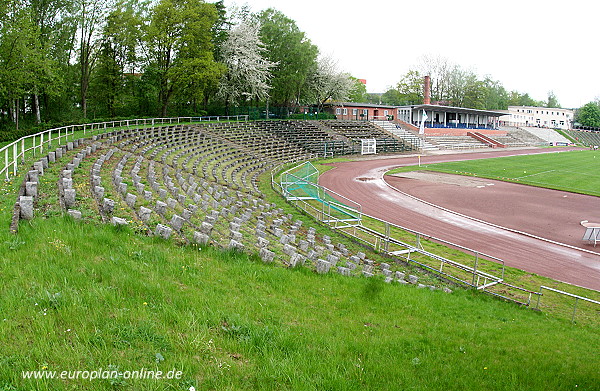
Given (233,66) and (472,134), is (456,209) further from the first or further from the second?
(472,134)

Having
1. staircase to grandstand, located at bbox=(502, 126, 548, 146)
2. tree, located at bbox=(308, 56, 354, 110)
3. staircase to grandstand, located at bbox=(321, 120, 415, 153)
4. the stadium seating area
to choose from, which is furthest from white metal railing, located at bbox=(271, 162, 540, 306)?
staircase to grandstand, located at bbox=(502, 126, 548, 146)

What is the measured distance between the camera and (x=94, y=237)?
Result: 872 centimetres

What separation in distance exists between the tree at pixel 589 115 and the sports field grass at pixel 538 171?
86006mm

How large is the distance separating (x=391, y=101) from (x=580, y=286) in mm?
128455

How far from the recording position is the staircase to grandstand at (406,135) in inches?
2645

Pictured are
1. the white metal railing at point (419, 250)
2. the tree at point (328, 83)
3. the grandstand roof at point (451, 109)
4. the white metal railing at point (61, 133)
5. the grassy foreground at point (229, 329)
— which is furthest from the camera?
the grandstand roof at point (451, 109)

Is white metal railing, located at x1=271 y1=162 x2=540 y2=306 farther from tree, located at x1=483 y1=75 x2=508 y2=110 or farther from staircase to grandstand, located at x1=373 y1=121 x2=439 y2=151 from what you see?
tree, located at x1=483 y1=75 x2=508 y2=110

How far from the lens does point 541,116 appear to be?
461 feet

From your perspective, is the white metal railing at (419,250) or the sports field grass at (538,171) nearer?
the white metal railing at (419,250)

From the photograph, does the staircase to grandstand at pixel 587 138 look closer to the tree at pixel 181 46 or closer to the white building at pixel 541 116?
the white building at pixel 541 116

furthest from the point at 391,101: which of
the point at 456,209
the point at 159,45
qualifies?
the point at 456,209

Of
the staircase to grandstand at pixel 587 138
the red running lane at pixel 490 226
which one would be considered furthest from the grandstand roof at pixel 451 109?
the red running lane at pixel 490 226

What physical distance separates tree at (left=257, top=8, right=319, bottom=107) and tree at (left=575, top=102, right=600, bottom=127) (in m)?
108

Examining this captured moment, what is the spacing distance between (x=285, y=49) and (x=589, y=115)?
113 m
